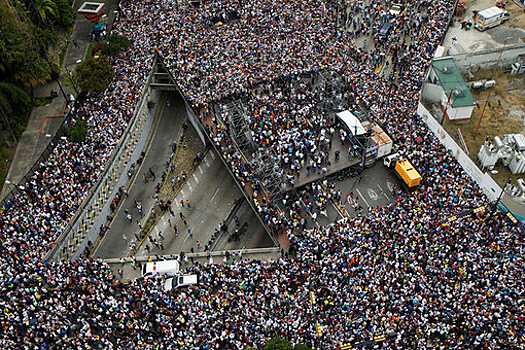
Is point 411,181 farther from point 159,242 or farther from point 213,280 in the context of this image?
point 159,242

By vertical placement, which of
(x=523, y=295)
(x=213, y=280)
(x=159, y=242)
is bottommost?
(x=159, y=242)

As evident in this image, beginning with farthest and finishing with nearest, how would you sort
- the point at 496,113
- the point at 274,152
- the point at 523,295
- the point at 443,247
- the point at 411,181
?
the point at 496,113 → the point at 274,152 → the point at 411,181 → the point at 443,247 → the point at 523,295

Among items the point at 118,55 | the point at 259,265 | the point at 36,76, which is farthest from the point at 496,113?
the point at 36,76

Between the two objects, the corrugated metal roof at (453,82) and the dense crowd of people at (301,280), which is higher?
the corrugated metal roof at (453,82)

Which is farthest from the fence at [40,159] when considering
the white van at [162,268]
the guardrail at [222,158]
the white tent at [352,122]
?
the white tent at [352,122]

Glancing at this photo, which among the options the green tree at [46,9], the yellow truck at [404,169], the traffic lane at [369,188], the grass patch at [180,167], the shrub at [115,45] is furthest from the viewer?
the green tree at [46,9]

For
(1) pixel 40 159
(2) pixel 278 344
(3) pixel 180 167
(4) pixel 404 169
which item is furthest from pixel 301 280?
(1) pixel 40 159

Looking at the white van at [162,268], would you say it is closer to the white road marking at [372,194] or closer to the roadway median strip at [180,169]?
the roadway median strip at [180,169]

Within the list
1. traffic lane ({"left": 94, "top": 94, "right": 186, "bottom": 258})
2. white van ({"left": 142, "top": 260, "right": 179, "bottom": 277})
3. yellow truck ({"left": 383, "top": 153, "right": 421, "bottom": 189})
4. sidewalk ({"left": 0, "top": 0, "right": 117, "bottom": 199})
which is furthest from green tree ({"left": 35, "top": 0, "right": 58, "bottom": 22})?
yellow truck ({"left": 383, "top": 153, "right": 421, "bottom": 189})
